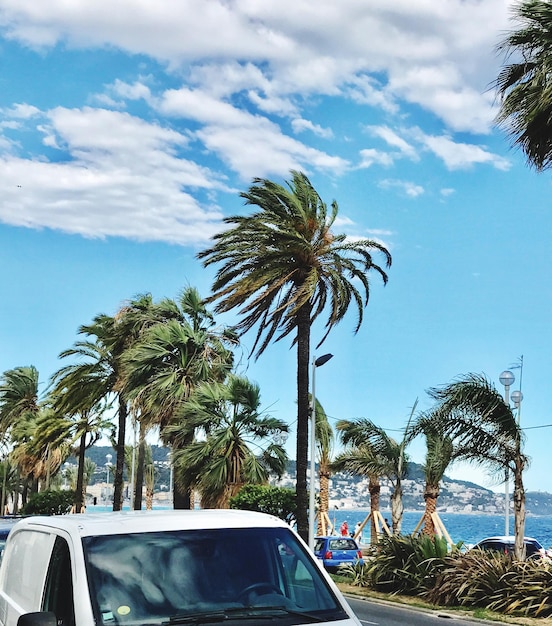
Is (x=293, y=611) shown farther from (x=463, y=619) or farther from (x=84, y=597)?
(x=463, y=619)

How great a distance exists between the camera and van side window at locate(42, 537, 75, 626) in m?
4.86

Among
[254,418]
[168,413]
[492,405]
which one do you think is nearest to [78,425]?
[168,413]

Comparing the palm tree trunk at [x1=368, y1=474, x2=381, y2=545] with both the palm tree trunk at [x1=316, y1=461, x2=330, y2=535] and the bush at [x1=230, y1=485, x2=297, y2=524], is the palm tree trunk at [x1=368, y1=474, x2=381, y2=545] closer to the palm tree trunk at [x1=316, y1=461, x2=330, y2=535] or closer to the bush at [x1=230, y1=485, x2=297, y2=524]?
the palm tree trunk at [x1=316, y1=461, x2=330, y2=535]

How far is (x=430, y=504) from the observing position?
1291 inches

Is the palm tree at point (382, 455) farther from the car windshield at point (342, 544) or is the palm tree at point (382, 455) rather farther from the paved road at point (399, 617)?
the paved road at point (399, 617)

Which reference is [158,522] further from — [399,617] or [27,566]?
[399,617]

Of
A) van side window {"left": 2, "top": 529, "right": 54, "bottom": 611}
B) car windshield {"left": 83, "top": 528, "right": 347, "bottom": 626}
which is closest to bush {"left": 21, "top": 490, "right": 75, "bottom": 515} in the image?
van side window {"left": 2, "top": 529, "right": 54, "bottom": 611}

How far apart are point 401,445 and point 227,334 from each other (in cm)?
1227

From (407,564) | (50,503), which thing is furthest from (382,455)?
(50,503)

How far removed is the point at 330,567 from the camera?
2928cm

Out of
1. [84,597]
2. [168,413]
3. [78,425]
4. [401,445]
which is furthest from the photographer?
[78,425]

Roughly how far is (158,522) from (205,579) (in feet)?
1.40

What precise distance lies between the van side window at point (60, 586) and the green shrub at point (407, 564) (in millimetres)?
17736

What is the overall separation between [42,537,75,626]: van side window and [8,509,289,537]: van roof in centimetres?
13
